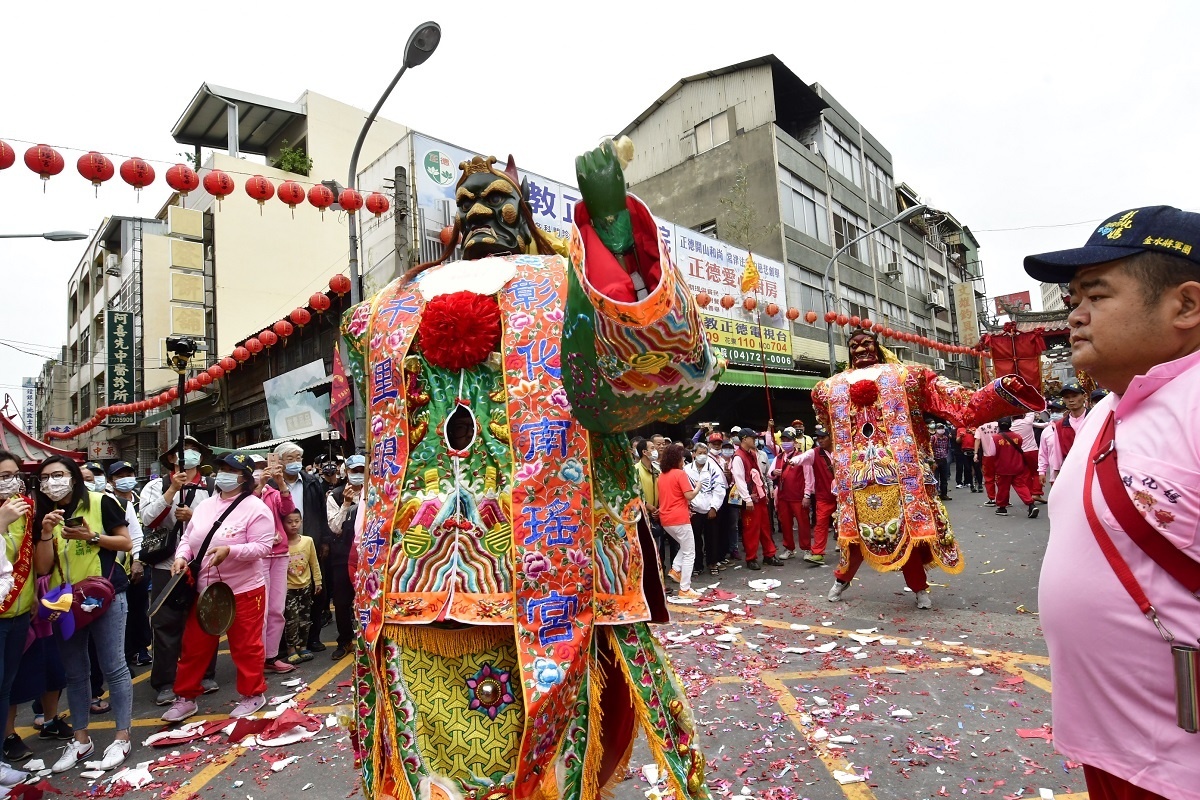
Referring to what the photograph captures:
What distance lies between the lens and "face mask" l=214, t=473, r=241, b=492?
536 centimetres

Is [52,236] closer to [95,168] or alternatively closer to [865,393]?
[95,168]

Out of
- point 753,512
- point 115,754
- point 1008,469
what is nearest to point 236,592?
point 115,754

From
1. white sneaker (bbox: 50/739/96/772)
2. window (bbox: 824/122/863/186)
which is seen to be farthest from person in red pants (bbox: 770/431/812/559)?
window (bbox: 824/122/863/186)

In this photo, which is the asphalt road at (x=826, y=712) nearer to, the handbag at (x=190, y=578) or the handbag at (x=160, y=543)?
the handbag at (x=190, y=578)

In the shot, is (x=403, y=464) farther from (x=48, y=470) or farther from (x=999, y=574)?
(x=999, y=574)

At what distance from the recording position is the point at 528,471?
1717 millimetres

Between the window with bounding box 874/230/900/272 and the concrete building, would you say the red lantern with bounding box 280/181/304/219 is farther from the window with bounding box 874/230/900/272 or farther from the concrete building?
the window with bounding box 874/230/900/272

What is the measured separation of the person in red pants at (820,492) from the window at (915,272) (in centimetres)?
2598

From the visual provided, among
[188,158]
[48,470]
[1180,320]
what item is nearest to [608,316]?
[1180,320]

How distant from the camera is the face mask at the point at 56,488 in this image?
4332 mm

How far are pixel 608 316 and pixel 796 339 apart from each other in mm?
21015

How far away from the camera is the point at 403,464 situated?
1798 mm

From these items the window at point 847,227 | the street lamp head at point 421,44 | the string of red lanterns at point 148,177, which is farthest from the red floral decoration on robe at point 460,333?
the window at point 847,227

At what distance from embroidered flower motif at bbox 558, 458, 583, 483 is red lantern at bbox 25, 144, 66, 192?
716 centimetres
